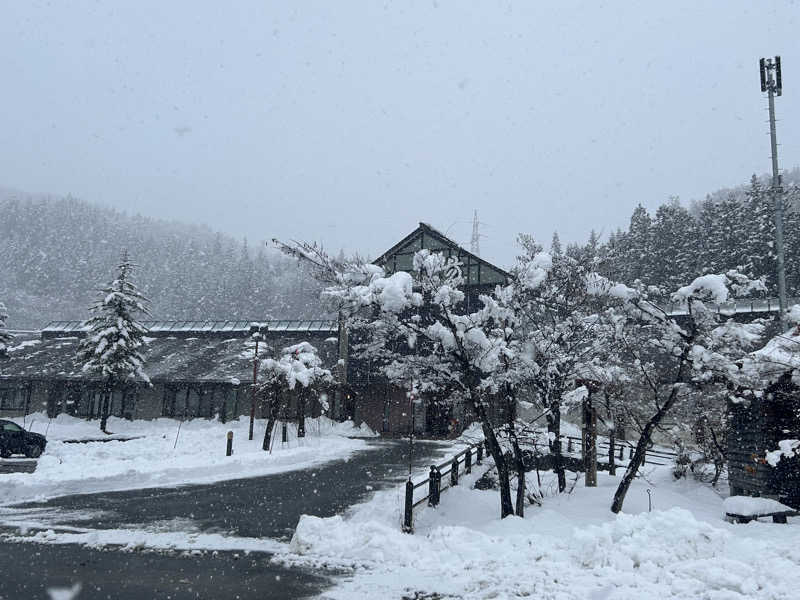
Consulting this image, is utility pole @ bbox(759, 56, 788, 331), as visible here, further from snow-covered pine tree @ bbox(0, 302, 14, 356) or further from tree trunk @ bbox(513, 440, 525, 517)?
snow-covered pine tree @ bbox(0, 302, 14, 356)

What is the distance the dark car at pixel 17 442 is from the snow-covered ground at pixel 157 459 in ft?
1.57

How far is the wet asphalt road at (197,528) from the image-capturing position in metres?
7.32

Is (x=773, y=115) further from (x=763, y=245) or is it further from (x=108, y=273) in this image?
(x=108, y=273)

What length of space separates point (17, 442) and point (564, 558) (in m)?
20.3

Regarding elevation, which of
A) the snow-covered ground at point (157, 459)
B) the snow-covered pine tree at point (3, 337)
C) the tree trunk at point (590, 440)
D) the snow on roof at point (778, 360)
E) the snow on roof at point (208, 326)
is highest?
the snow on roof at point (208, 326)

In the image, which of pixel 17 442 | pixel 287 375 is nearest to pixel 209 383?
pixel 287 375

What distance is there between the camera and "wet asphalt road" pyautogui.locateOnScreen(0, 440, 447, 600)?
24.0 feet

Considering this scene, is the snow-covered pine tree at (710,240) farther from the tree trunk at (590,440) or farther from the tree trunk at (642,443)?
the tree trunk at (642,443)

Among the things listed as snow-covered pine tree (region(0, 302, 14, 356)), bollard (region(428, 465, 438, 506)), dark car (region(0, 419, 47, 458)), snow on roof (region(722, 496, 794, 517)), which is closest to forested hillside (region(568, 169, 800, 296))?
snow on roof (region(722, 496, 794, 517))

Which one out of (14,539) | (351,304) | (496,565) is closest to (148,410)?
(14,539)

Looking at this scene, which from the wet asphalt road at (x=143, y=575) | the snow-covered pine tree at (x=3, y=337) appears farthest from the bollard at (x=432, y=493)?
the snow-covered pine tree at (x=3, y=337)

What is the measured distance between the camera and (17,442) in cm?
1984

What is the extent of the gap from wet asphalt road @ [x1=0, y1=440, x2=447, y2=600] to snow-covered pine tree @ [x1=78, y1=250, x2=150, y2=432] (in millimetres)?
17996

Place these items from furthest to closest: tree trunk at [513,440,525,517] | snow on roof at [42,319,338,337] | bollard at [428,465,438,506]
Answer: snow on roof at [42,319,338,337]
bollard at [428,465,438,506]
tree trunk at [513,440,525,517]
